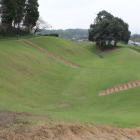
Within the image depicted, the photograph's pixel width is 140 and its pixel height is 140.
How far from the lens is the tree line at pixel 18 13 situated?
5003cm

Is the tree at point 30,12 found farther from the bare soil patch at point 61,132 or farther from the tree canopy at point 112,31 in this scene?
the bare soil patch at point 61,132

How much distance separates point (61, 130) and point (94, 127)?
2004mm

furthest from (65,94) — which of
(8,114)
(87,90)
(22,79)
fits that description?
(8,114)

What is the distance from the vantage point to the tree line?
50.0 meters

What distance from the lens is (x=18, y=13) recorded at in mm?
55938

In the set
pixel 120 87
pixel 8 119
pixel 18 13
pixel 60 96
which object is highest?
pixel 18 13

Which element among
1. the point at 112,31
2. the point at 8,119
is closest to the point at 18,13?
the point at 112,31

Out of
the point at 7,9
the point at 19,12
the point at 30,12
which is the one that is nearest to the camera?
the point at 7,9

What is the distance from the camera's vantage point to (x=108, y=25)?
6912cm

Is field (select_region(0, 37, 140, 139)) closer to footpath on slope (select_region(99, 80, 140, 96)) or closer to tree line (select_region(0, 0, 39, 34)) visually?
footpath on slope (select_region(99, 80, 140, 96))

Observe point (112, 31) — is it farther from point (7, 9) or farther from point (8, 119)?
point (8, 119)

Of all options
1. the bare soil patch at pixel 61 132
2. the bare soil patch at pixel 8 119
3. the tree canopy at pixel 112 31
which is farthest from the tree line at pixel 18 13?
the bare soil patch at pixel 61 132

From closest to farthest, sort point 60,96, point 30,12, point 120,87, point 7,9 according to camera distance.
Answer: point 60,96 < point 120,87 < point 7,9 < point 30,12

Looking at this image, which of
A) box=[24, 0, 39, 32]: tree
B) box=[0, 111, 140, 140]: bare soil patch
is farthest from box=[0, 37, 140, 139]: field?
box=[24, 0, 39, 32]: tree
